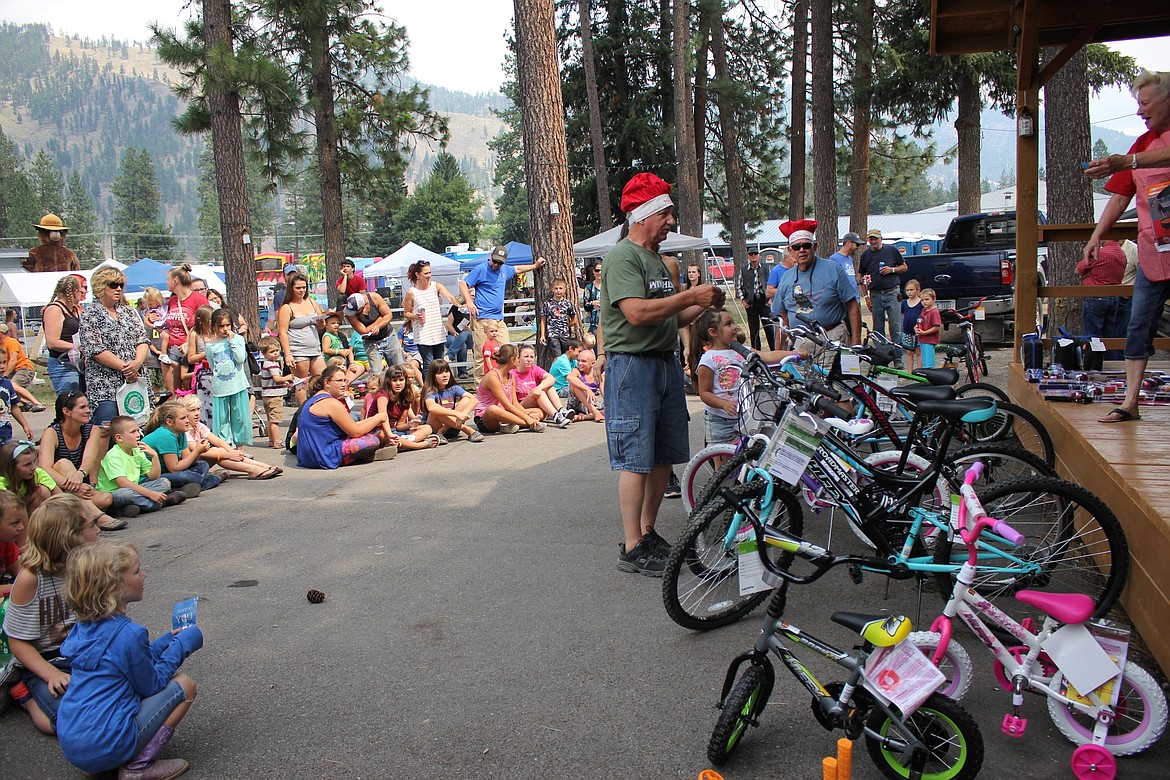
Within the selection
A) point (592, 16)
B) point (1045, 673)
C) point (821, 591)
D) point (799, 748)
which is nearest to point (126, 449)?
point (821, 591)

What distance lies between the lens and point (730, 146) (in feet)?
96.2

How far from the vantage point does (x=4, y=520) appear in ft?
14.3

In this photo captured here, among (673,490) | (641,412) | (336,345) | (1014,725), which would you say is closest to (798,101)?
(336,345)

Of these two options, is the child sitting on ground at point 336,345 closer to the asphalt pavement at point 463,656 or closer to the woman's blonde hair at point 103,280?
the woman's blonde hair at point 103,280

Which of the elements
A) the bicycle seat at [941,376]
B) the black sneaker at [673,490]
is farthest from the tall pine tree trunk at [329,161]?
the bicycle seat at [941,376]

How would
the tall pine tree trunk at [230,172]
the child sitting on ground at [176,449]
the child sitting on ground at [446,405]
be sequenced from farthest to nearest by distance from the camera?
1. the tall pine tree trunk at [230,172]
2. the child sitting on ground at [446,405]
3. the child sitting on ground at [176,449]

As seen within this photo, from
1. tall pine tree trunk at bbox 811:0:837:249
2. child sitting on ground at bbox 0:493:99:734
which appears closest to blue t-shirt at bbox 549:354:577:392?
child sitting on ground at bbox 0:493:99:734

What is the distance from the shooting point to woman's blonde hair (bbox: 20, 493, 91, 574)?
388cm

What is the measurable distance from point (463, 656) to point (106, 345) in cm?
535

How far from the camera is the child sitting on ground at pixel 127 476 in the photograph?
7402 millimetres

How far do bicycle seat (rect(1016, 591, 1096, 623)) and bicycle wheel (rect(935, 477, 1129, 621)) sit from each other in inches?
28.4

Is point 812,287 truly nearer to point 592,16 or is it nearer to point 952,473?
point 952,473

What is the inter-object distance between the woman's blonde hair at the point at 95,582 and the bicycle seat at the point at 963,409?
356cm

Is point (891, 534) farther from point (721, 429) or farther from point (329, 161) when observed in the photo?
point (329, 161)
